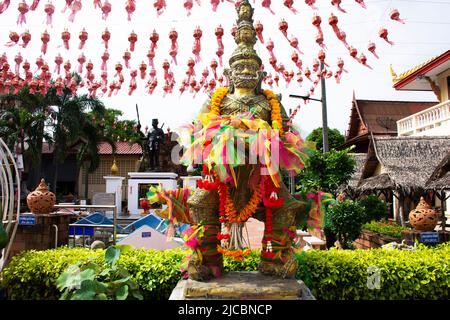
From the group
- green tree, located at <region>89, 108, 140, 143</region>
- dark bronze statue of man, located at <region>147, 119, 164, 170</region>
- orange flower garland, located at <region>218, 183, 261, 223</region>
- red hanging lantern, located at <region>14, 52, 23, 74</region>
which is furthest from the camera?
green tree, located at <region>89, 108, 140, 143</region>

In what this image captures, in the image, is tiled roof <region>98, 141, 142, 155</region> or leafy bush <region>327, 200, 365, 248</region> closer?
leafy bush <region>327, 200, 365, 248</region>

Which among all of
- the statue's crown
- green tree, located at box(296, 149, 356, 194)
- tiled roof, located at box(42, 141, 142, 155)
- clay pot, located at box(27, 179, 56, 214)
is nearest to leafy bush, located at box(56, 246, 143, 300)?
clay pot, located at box(27, 179, 56, 214)

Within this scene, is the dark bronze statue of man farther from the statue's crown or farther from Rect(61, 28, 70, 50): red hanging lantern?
the statue's crown

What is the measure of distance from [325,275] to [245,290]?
152cm

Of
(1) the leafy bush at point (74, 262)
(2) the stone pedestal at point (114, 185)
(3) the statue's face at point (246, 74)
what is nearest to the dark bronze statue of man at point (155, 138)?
(2) the stone pedestal at point (114, 185)

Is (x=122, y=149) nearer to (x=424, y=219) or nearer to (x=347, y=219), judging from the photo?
(x=347, y=219)

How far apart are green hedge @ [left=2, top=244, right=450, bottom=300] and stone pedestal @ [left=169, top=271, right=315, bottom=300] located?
3.07ft

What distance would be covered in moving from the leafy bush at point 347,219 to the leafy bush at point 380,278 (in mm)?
3804

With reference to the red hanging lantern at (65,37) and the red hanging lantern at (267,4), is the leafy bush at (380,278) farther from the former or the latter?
the red hanging lantern at (65,37)

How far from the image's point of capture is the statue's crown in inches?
158

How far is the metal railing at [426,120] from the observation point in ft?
44.5

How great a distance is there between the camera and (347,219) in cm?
819
